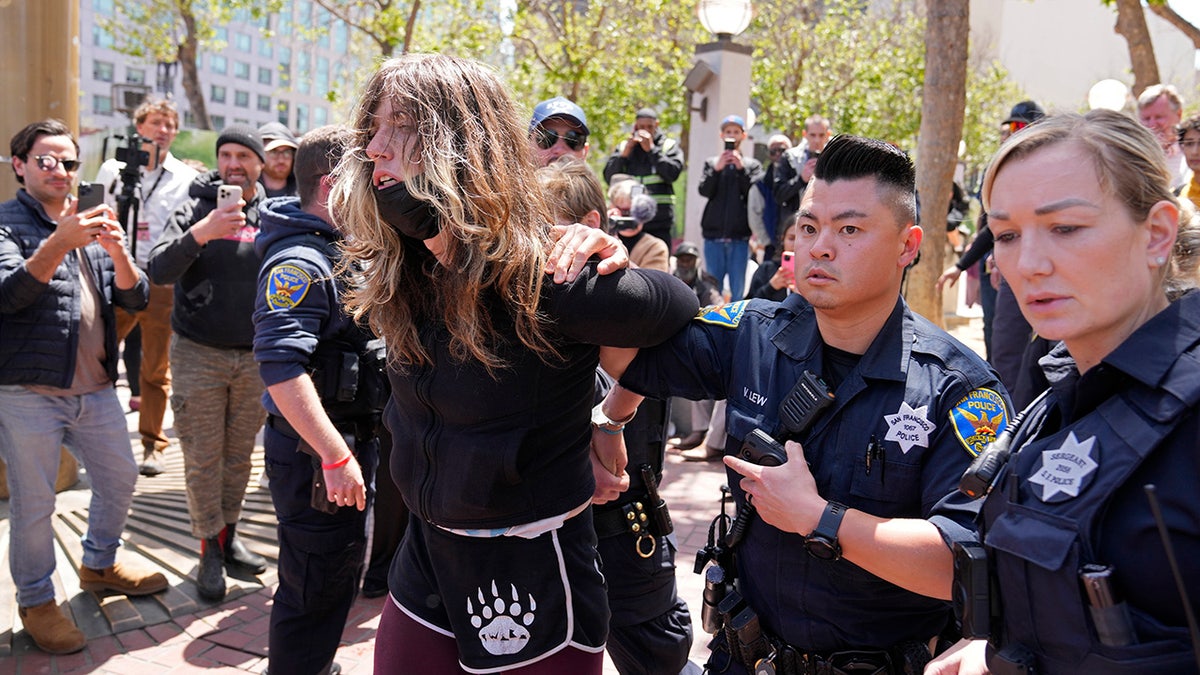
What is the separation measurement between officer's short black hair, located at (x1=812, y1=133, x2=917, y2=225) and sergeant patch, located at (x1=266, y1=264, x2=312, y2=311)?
1887mm

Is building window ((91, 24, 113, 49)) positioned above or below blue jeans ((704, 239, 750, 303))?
above

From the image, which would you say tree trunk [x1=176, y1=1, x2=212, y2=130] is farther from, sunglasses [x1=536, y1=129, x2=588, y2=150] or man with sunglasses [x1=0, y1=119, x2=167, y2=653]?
sunglasses [x1=536, y1=129, x2=588, y2=150]

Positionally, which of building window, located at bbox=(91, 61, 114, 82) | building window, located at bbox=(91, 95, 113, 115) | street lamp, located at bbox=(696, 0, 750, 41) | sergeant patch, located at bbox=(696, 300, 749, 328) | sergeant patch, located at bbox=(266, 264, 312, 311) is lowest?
sergeant patch, located at bbox=(266, 264, 312, 311)

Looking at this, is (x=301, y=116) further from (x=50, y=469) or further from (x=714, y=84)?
(x=50, y=469)

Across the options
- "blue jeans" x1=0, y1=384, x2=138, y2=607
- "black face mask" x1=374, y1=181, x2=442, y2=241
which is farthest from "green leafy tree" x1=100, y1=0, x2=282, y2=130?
"black face mask" x1=374, y1=181, x2=442, y2=241

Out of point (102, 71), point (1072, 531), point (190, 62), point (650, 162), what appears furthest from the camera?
point (102, 71)

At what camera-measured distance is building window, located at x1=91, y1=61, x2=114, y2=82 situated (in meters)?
76.2

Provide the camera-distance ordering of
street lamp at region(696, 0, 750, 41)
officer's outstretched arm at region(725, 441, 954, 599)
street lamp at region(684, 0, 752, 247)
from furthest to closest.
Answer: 1. street lamp at region(684, 0, 752, 247)
2. street lamp at region(696, 0, 750, 41)
3. officer's outstretched arm at region(725, 441, 954, 599)

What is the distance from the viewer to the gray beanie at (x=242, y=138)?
5176 millimetres

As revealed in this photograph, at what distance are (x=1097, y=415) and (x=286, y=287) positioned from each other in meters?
2.55

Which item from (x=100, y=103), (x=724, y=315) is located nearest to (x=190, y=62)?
(x=724, y=315)

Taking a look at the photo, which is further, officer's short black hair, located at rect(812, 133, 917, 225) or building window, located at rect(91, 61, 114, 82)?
building window, located at rect(91, 61, 114, 82)

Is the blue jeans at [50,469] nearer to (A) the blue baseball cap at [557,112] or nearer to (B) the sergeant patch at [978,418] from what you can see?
(A) the blue baseball cap at [557,112]

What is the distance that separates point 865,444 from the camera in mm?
1992
